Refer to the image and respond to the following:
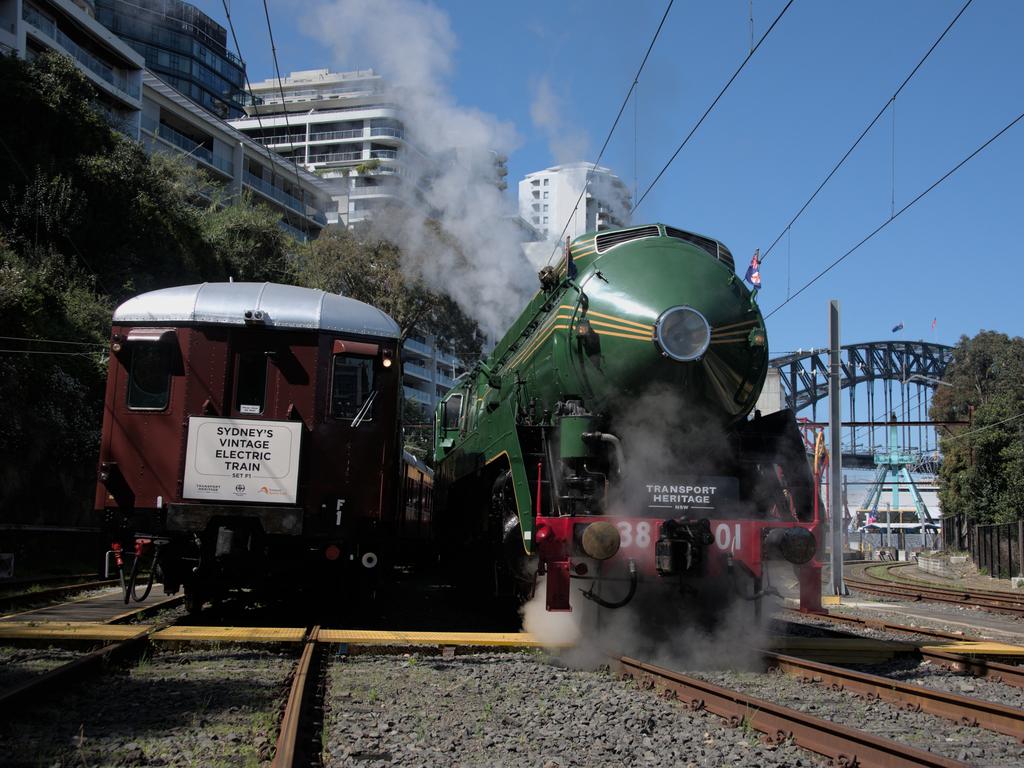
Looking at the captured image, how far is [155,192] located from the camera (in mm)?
29703

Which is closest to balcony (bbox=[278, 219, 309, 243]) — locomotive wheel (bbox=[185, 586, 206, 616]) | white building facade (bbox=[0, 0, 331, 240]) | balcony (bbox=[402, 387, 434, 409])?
white building facade (bbox=[0, 0, 331, 240])

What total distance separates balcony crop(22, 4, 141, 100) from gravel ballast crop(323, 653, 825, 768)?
1428 inches

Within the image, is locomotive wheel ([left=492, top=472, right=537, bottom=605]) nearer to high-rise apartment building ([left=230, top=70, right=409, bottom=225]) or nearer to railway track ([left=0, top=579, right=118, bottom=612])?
railway track ([left=0, top=579, right=118, bottom=612])

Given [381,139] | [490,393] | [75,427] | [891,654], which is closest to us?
[891,654]

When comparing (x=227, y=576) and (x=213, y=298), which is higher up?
(x=213, y=298)

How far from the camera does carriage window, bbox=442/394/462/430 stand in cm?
1475

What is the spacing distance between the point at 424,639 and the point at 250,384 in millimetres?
3029

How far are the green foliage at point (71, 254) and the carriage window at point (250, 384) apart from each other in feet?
38.4

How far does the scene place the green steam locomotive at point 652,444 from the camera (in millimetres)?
7367

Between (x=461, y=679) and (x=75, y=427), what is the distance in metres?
16.5

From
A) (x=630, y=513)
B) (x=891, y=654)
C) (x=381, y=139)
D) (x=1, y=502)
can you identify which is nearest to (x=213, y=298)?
(x=630, y=513)

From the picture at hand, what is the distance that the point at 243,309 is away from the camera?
8.99m

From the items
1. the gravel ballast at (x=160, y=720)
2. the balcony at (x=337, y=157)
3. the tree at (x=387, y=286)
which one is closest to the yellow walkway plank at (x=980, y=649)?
the gravel ballast at (x=160, y=720)

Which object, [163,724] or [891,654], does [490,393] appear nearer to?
[891,654]
